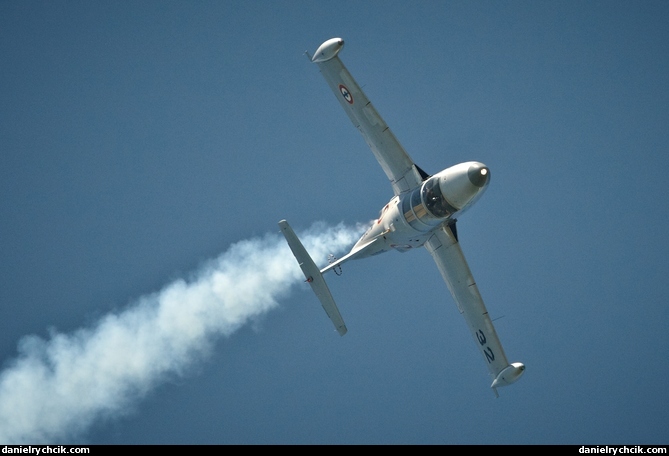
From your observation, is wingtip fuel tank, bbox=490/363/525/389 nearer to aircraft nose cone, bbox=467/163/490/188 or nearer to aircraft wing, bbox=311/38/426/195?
aircraft wing, bbox=311/38/426/195

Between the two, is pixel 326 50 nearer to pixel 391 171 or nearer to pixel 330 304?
pixel 391 171

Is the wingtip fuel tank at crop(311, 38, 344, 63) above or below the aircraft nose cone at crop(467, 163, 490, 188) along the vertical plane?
above

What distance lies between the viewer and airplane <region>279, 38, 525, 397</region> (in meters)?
31.0

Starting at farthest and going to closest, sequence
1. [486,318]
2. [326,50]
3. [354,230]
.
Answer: [354,230] < [486,318] < [326,50]

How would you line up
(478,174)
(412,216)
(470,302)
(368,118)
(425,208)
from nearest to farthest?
(478,174) → (425,208) → (412,216) → (368,118) → (470,302)

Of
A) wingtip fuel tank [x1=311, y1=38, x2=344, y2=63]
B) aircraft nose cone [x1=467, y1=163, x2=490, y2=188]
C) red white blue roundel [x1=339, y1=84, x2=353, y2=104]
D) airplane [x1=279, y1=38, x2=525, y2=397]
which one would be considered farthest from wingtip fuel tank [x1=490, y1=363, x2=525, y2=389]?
wingtip fuel tank [x1=311, y1=38, x2=344, y2=63]

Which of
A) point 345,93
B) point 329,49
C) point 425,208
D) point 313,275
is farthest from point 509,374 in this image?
point 329,49

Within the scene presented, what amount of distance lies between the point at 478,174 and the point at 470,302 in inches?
320

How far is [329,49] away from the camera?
109ft

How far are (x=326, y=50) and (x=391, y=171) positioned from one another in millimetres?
6081

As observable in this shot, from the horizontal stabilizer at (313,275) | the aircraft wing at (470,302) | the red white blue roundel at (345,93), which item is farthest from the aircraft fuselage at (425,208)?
the red white blue roundel at (345,93)

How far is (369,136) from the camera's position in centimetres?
3428

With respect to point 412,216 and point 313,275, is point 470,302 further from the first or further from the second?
point 313,275
